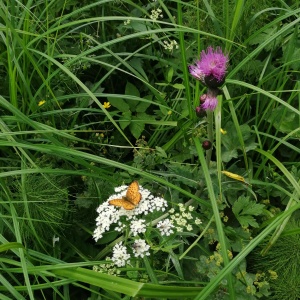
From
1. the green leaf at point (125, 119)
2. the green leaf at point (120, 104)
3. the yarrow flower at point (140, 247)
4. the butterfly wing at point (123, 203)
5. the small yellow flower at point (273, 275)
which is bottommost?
the small yellow flower at point (273, 275)

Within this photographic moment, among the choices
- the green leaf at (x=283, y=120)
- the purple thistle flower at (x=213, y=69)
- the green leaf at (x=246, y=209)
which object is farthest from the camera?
the green leaf at (x=283, y=120)

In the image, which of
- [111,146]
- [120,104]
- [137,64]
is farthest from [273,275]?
[137,64]

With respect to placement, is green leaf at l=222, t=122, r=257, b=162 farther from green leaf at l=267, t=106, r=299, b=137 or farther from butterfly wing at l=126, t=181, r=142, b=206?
butterfly wing at l=126, t=181, r=142, b=206

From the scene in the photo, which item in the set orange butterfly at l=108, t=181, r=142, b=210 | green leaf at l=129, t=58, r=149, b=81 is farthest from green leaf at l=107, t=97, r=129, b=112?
orange butterfly at l=108, t=181, r=142, b=210

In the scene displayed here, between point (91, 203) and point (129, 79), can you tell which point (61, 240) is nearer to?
point (91, 203)

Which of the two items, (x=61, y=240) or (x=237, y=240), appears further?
(x=61, y=240)

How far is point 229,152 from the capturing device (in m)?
1.46

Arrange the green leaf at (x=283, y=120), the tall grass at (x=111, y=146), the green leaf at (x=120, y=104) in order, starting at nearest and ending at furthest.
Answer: the tall grass at (x=111, y=146), the green leaf at (x=283, y=120), the green leaf at (x=120, y=104)

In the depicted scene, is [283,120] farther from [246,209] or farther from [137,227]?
[137,227]

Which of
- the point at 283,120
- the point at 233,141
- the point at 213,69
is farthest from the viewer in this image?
the point at 283,120

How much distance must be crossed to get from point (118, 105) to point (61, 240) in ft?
1.71

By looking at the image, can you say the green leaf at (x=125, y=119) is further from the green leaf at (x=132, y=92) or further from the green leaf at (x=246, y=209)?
the green leaf at (x=246, y=209)

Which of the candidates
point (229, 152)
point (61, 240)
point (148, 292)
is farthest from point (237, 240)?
point (61, 240)

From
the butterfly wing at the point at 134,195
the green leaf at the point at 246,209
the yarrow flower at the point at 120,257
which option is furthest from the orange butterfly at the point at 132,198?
the green leaf at the point at 246,209
